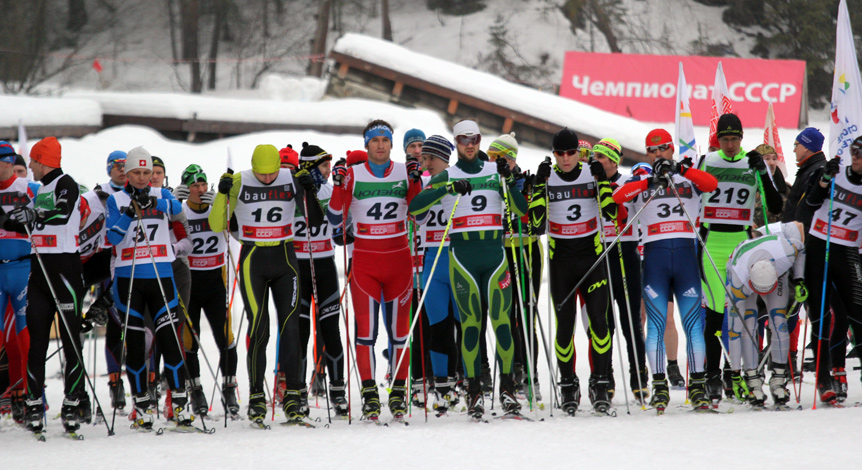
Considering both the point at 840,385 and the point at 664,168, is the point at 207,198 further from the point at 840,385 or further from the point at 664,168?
the point at 840,385

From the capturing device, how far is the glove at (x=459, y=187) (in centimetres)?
523

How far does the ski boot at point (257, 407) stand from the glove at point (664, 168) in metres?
3.07

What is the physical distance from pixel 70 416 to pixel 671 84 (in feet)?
48.3

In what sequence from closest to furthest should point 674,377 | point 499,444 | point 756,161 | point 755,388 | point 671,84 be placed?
point 499,444 → point 755,388 → point 756,161 → point 674,377 → point 671,84

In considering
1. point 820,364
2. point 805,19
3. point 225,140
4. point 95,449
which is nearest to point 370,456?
point 95,449

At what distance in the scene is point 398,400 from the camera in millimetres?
5391

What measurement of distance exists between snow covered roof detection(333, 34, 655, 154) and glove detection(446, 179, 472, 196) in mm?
9508

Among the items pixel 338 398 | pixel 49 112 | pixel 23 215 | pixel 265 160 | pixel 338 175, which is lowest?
pixel 338 398

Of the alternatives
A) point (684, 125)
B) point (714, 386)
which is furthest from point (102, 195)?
point (684, 125)

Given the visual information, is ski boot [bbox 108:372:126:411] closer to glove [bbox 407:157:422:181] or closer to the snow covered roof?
glove [bbox 407:157:422:181]

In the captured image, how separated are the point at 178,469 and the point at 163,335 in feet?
5.32

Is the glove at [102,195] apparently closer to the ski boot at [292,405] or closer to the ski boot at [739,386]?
the ski boot at [292,405]

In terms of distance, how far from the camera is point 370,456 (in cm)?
423

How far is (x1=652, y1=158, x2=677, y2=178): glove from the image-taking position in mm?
5527
